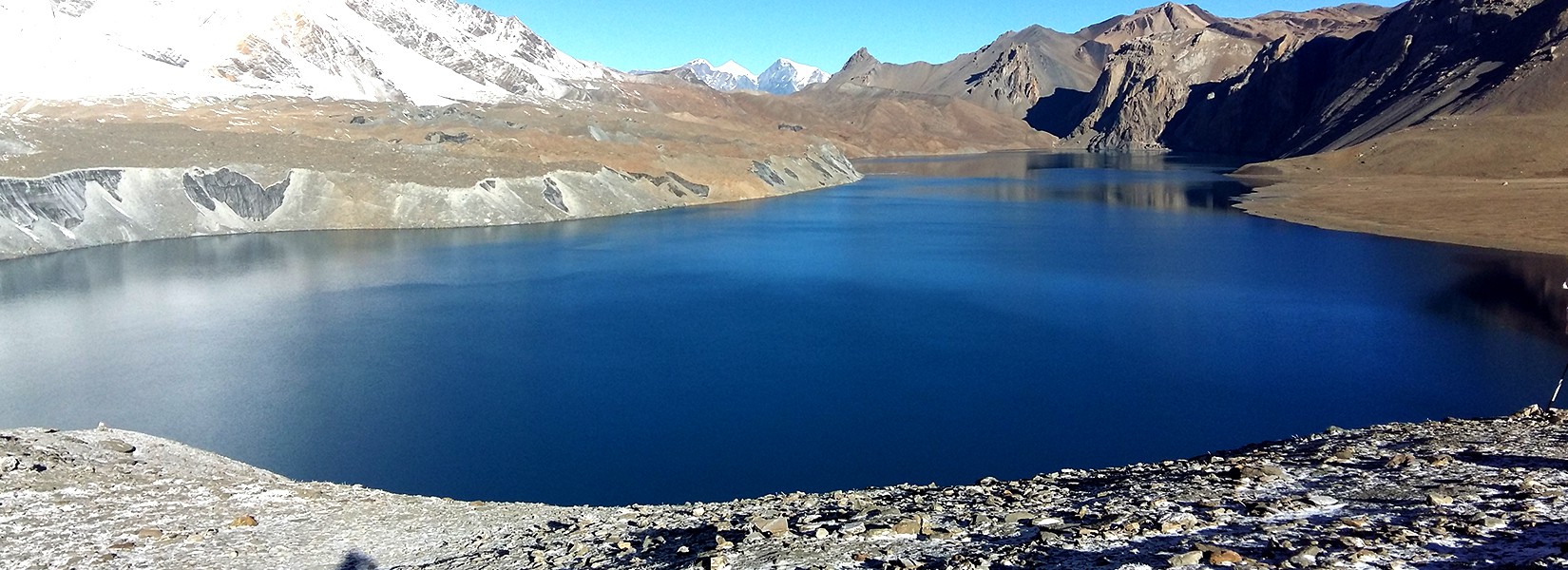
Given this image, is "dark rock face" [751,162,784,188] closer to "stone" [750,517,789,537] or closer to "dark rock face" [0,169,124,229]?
"dark rock face" [0,169,124,229]

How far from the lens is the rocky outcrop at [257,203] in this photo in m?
Answer: 54.2

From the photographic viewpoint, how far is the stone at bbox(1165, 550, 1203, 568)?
845cm

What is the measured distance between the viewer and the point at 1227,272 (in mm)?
44938

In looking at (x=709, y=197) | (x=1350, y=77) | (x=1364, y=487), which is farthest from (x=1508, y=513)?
(x=1350, y=77)

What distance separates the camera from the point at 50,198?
180 ft

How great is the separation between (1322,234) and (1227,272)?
17952 mm

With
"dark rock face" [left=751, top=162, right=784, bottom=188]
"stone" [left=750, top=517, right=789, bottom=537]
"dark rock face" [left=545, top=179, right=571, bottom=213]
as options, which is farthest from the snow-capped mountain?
"stone" [left=750, top=517, right=789, bottom=537]

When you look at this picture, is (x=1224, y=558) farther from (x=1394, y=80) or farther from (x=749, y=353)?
(x=1394, y=80)

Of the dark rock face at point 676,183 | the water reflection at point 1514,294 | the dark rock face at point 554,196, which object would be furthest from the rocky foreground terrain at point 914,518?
the dark rock face at point 676,183

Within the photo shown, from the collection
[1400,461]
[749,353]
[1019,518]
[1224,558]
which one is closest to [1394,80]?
[749,353]

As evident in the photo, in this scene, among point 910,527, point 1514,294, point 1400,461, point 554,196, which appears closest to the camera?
point 910,527

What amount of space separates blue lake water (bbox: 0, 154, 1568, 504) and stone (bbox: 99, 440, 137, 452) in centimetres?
393

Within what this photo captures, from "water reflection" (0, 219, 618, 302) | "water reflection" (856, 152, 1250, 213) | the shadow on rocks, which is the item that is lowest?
the shadow on rocks

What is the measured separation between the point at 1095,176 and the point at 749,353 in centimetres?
10377
